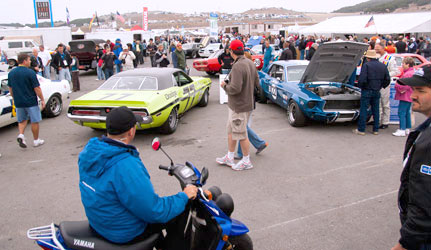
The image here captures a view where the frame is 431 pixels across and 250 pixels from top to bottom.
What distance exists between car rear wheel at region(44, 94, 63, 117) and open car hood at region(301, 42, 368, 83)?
6.64m

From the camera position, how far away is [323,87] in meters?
7.71

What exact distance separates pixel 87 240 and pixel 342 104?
20.6 ft

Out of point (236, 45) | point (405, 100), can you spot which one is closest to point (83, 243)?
point (236, 45)

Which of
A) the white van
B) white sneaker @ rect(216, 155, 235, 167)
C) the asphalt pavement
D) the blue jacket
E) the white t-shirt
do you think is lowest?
the asphalt pavement

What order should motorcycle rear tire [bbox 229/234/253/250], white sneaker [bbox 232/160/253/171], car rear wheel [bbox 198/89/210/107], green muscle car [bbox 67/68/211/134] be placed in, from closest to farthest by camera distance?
motorcycle rear tire [bbox 229/234/253/250]
white sneaker [bbox 232/160/253/171]
green muscle car [bbox 67/68/211/134]
car rear wheel [bbox 198/89/210/107]

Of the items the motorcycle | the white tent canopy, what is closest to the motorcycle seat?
the motorcycle

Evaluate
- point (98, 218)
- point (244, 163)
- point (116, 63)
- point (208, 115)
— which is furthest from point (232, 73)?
point (116, 63)

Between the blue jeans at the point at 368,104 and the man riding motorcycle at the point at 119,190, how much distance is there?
559 centimetres

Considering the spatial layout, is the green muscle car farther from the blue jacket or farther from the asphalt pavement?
the blue jacket

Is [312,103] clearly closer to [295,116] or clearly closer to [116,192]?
[295,116]

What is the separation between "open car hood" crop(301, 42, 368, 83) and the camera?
7.31 metres

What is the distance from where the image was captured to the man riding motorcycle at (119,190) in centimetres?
201

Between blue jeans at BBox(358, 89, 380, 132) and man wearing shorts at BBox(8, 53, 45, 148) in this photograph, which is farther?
blue jeans at BBox(358, 89, 380, 132)

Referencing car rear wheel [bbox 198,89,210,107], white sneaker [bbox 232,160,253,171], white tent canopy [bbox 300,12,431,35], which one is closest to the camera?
white sneaker [bbox 232,160,253,171]
